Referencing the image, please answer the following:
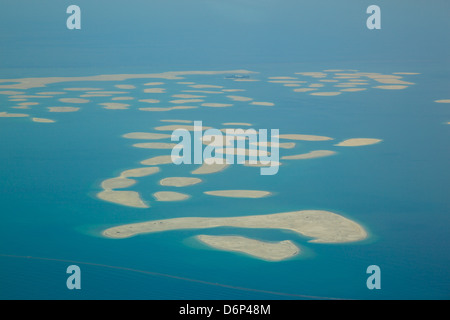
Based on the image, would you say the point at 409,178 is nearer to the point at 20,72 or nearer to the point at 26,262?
the point at 26,262

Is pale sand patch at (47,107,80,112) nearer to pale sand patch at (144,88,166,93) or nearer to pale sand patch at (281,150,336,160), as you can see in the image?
pale sand patch at (144,88,166,93)

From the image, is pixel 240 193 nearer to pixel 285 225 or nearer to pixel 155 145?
pixel 285 225

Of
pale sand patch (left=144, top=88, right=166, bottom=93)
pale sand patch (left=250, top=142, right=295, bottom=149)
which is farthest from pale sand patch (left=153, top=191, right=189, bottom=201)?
pale sand patch (left=144, top=88, right=166, bottom=93)

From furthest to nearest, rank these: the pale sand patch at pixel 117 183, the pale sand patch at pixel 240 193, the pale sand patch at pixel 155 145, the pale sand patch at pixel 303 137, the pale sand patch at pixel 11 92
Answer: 1. the pale sand patch at pixel 11 92
2. the pale sand patch at pixel 303 137
3. the pale sand patch at pixel 155 145
4. the pale sand patch at pixel 117 183
5. the pale sand patch at pixel 240 193

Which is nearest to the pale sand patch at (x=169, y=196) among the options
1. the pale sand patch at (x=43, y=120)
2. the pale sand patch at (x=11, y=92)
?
the pale sand patch at (x=43, y=120)

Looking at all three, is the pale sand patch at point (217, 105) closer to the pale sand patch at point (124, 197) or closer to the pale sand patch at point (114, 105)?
the pale sand patch at point (114, 105)

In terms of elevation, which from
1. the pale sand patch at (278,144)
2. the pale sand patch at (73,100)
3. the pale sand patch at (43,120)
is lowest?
Result: the pale sand patch at (278,144)
